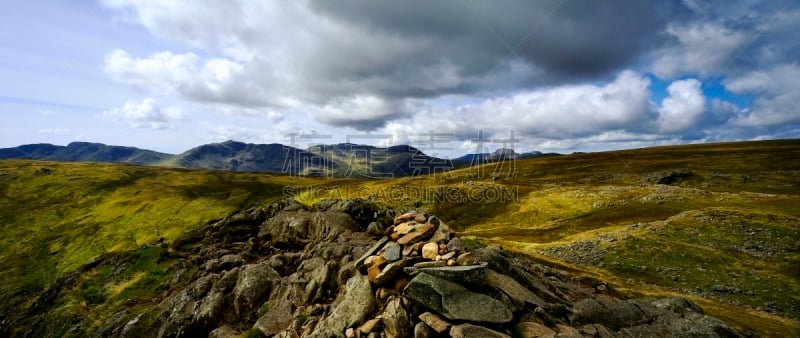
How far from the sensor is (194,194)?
544ft

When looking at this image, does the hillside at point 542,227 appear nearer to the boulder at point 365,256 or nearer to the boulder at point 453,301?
the boulder at point 453,301

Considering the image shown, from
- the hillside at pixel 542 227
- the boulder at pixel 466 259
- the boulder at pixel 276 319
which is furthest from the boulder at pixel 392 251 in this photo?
the hillside at pixel 542 227

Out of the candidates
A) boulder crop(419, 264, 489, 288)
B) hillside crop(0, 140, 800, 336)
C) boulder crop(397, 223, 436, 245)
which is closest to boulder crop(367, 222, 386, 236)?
boulder crop(397, 223, 436, 245)

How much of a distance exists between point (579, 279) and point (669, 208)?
179ft

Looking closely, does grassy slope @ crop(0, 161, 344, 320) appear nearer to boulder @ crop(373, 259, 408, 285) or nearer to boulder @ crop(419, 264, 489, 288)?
boulder @ crop(373, 259, 408, 285)

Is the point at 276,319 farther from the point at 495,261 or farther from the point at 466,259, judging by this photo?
the point at 495,261

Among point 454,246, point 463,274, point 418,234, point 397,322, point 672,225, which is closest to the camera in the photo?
point 397,322

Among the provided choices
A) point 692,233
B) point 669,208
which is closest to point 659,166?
point 669,208

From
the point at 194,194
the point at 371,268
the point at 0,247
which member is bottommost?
the point at 0,247

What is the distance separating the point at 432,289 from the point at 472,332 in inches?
109

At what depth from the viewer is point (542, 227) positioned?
87.9 metres

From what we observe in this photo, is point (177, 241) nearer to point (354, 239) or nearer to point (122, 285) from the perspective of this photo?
point (122, 285)

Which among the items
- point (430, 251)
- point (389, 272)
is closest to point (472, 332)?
point (389, 272)

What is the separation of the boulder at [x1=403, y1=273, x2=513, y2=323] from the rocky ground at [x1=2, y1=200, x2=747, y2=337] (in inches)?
2.0
